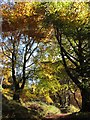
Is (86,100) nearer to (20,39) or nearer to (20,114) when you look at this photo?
(20,114)

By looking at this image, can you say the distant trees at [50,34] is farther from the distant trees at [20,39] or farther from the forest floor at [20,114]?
the forest floor at [20,114]

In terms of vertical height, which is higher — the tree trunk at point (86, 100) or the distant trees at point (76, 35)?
the distant trees at point (76, 35)

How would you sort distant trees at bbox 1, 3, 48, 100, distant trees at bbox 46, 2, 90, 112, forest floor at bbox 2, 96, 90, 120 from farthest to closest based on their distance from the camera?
1. distant trees at bbox 1, 3, 48, 100
2. distant trees at bbox 46, 2, 90, 112
3. forest floor at bbox 2, 96, 90, 120

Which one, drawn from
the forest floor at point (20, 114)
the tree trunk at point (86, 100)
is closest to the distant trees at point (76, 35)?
the tree trunk at point (86, 100)

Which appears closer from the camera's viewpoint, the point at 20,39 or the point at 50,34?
the point at 50,34

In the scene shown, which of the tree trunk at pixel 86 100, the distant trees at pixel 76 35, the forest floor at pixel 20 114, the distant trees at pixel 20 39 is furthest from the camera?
the distant trees at pixel 20 39

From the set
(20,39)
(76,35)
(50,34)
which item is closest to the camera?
(76,35)

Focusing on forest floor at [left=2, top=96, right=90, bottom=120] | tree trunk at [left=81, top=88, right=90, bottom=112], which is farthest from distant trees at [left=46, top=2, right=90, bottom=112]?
forest floor at [left=2, top=96, right=90, bottom=120]

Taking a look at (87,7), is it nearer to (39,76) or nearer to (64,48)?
(64,48)

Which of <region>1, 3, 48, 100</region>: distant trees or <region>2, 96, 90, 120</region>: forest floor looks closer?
<region>2, 96, 90, 120</region>: forest floor

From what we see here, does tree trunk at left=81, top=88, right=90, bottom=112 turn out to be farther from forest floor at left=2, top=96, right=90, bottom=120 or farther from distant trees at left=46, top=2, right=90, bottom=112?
forest floor at left=2, top=96, right=90, bottom=120

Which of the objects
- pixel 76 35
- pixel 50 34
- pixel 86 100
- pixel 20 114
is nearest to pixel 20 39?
pixel 50 34

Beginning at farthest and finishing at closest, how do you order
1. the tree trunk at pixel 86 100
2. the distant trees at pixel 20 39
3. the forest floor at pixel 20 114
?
the distant trees at pixel 20 39
the tree trunk at pixel 86 100
the forest floor at pixel 20 114

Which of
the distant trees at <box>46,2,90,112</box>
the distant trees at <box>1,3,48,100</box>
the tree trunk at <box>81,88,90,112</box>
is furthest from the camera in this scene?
the distant trees at <box>1,3,48,100</box>
